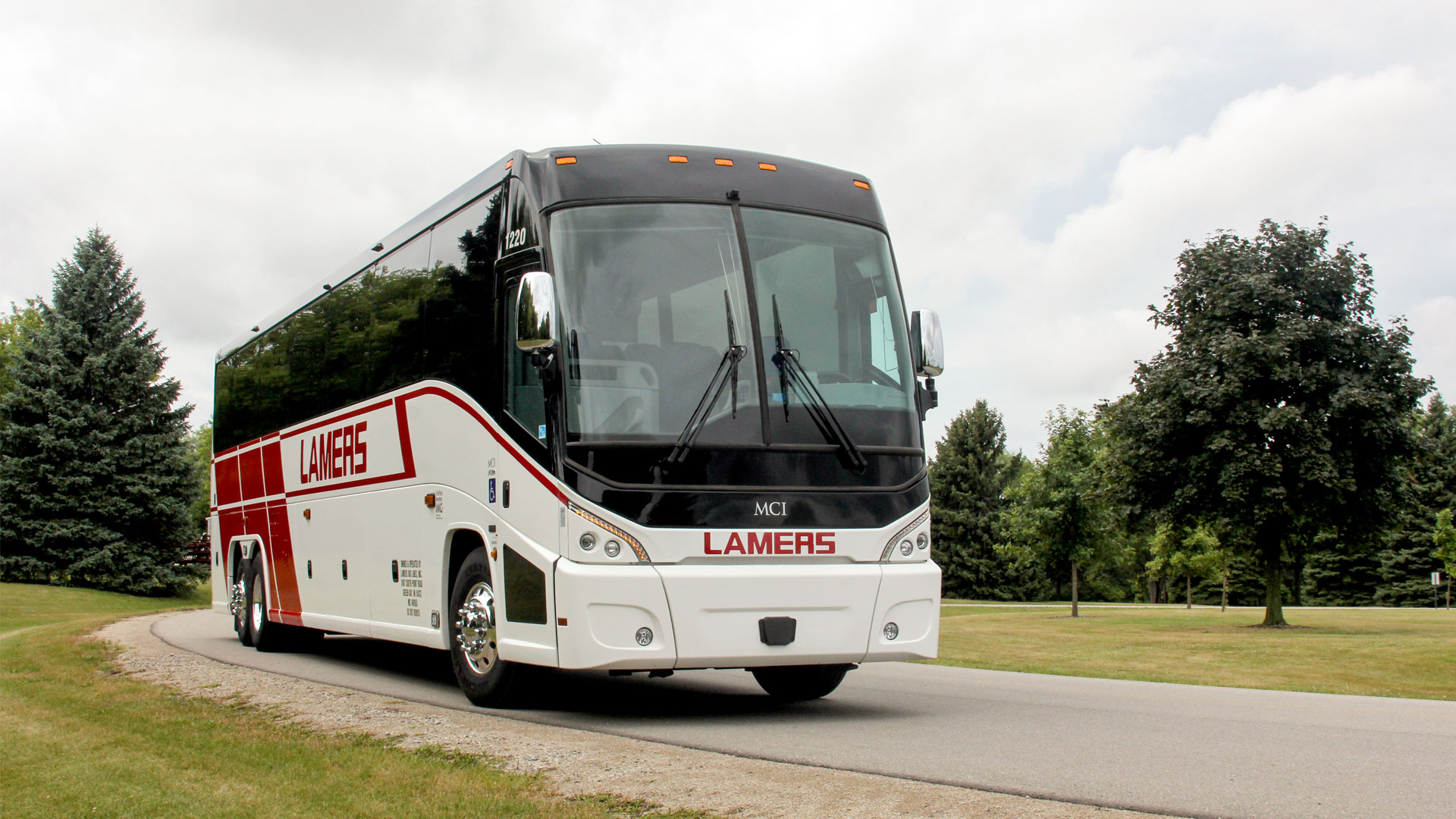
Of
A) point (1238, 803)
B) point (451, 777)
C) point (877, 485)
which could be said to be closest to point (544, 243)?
point (877, 485)

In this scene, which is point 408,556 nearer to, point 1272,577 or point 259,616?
point 259,616

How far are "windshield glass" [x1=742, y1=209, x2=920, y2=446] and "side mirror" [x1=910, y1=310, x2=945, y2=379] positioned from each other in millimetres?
81

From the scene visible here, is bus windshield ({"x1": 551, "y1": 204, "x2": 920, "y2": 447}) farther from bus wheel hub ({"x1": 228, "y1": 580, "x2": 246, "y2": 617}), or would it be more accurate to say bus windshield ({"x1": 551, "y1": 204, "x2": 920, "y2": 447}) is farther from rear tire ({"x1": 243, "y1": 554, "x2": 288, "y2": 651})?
bus wheel hub ({"x1": 228, "y1": 580, "x2": 246, "y2": 617})

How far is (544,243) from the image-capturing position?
8.54 metres

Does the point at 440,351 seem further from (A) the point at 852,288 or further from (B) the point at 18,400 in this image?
(B) the point at 18,400

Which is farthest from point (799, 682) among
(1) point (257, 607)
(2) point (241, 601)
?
(2) point (241, 601)

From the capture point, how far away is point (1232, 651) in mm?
24688

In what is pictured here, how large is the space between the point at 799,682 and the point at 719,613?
7.97 ft

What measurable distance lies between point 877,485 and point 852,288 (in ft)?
4.65

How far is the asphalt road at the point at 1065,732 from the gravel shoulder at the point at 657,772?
260mm

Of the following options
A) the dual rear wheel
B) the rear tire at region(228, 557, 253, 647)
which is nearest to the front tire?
the dual rear wheel

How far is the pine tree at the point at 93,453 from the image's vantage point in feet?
143

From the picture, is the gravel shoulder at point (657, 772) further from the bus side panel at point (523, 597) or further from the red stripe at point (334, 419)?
the red stripe at point (334, 419)

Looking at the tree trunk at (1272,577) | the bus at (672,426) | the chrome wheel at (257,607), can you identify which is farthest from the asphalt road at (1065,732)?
the tree trunk at (1272,577)
